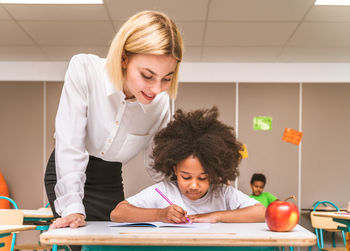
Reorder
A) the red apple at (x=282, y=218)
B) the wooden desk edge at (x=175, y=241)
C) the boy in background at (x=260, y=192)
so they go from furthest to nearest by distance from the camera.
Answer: the boy in background at (x=260, y=192), the red apple at (x=282, y=218), the wooden desk edge at (x=175, y=241)

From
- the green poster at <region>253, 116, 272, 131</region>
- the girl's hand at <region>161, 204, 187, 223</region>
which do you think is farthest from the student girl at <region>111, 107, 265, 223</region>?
the green poster at <region>253, 116, 272, 131</region>

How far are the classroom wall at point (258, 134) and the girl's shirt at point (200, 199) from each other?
3.85 meters

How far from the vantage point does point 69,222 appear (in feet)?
3.78

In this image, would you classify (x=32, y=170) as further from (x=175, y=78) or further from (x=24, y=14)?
(x=175, y=78)

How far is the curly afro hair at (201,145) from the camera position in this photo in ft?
4.72

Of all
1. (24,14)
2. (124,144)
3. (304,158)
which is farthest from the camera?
(304,158)

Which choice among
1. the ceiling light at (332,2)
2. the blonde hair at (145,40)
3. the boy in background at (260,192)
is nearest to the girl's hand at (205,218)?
the blonde hair at (145,40)

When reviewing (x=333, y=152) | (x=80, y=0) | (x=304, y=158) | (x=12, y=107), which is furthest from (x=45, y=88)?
(x=333, y=152)

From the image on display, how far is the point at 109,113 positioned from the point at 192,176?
1.16 ft

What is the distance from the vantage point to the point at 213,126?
1532mm

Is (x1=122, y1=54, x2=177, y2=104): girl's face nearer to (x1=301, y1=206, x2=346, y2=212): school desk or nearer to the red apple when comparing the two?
the red apple

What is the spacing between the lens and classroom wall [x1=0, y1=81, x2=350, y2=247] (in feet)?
17.6

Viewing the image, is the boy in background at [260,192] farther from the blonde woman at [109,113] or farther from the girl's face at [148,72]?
the girl's face at [148,72]

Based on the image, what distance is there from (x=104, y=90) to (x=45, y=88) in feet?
14.0
